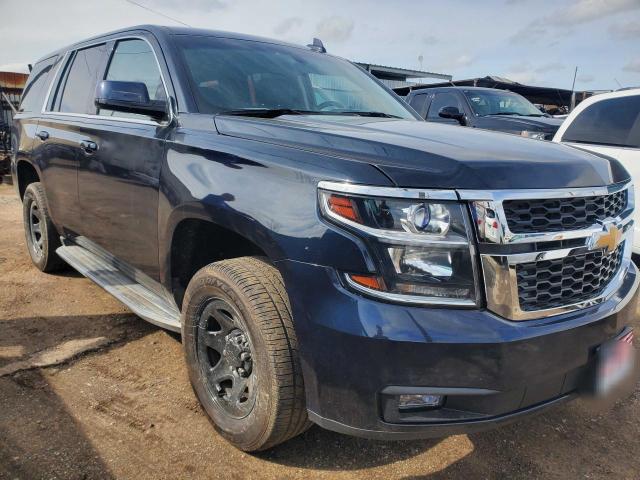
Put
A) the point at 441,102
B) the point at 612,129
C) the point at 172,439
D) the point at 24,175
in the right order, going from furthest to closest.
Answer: the point at 441,102 → the point at 612,129 → the point at 24,175 → the point at 172,439

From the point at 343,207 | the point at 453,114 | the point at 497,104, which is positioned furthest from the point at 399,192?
the point at 497,104

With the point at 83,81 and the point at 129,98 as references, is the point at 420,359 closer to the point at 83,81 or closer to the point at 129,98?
the point at 129,98

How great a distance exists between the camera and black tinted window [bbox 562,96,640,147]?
5.15 metres

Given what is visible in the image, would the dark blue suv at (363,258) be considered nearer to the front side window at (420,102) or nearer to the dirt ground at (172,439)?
the dirt ground at (172,439)

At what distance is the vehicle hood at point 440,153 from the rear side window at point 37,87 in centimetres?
297

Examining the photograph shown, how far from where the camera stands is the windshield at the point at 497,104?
8.56m

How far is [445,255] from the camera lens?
178 cm

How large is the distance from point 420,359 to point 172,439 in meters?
1.37

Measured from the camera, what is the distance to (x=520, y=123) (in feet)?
25.4

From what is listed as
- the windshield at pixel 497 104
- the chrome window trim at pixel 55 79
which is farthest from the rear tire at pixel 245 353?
the windshield at pixel 497 104

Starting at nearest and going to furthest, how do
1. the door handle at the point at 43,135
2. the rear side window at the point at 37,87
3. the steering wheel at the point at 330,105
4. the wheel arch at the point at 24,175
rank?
the steering wheel at the point at 330,105 → the door handle at the point at 43,135 → the rear side window at the point at 37,87 → the wheel arch at the point at 24,175

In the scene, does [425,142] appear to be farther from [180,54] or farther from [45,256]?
[45,256]

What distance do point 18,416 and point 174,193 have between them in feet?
4.39

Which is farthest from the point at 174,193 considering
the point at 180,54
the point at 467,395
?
the point at 467,395
